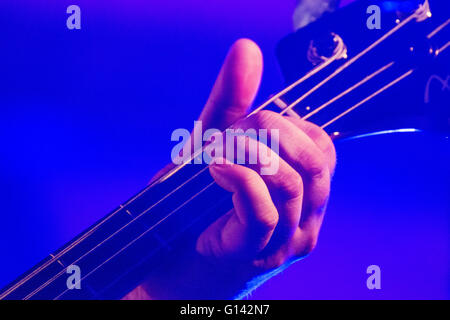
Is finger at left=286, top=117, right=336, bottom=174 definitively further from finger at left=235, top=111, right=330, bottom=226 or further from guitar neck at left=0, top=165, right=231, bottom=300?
guitar neck at left=0, top=165, right=231, bottom=300

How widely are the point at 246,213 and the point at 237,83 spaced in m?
0.17

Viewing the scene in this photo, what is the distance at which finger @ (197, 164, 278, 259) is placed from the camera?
532mm

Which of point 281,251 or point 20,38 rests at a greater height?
point 20,38

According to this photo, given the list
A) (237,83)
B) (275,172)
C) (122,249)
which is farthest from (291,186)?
(122,249)

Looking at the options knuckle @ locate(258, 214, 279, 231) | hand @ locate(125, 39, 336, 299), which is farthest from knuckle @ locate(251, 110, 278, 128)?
knuckle @ locate(258, 214, 279, 231)

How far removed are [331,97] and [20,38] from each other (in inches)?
32.2

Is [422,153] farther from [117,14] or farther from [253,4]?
[117,14]

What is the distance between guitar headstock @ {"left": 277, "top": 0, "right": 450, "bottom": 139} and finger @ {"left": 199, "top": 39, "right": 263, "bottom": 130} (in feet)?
0.17

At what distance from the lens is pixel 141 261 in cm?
65

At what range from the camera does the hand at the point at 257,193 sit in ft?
1.75

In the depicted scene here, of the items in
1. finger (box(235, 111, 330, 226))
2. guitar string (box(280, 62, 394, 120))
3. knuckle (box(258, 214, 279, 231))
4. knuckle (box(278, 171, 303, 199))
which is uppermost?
guitar string (box(280, 62, 394, 120))

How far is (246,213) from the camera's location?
0.55 metres
